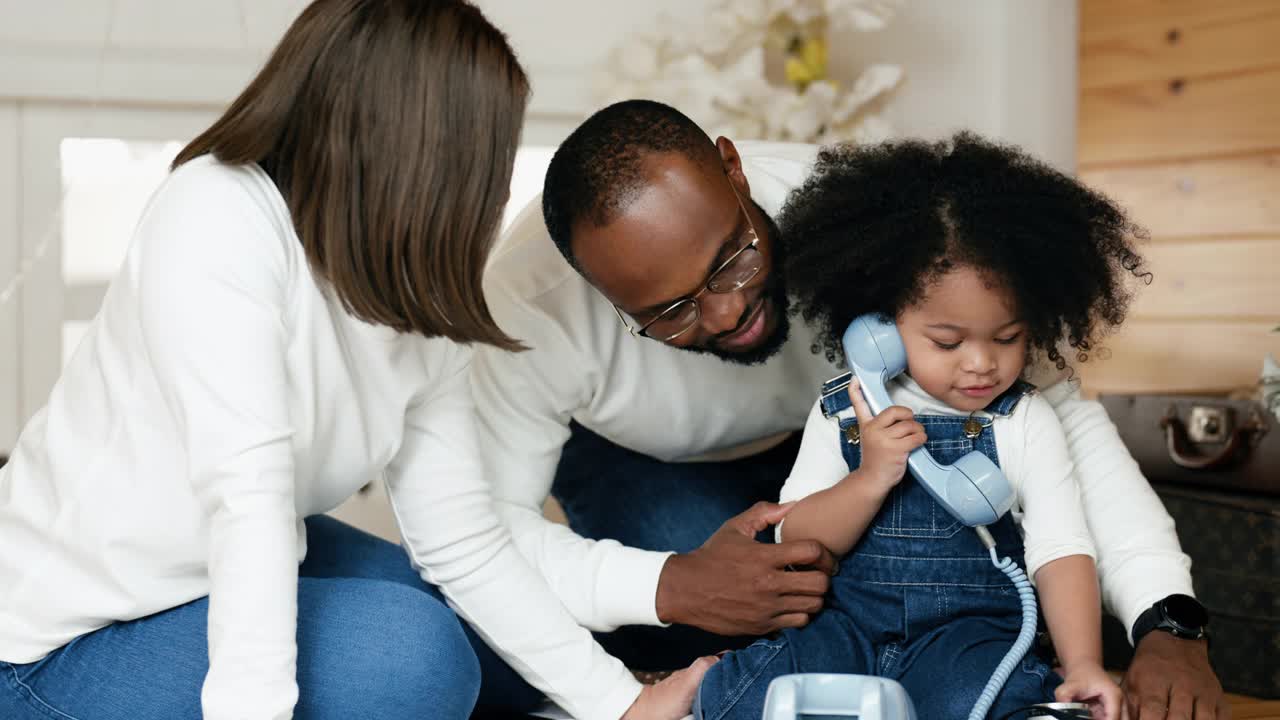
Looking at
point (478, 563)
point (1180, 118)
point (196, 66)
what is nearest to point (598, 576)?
point (478, 563)

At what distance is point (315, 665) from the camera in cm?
117

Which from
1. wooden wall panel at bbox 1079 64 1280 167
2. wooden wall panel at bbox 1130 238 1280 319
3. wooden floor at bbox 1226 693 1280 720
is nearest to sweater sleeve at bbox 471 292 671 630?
wooden floor at bbox 1226 693 1280 720

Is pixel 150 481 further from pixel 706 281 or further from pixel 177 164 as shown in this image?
pixel 706 281

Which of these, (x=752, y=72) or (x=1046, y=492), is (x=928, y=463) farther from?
(x=752, y=72)

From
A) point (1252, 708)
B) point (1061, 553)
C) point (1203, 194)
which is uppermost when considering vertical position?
point (1203, 194)

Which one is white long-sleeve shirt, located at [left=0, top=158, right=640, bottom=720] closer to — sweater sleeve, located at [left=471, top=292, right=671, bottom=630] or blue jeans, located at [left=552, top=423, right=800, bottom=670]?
sweater sleeve, located at [left=471, top=292, right=671, bottom=630]

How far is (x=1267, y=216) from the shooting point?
115 inches

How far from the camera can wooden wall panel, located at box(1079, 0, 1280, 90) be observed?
2.92 metres

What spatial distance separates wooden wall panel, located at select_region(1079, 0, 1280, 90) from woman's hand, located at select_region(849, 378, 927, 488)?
2.11 m

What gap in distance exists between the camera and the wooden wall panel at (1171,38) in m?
2.92

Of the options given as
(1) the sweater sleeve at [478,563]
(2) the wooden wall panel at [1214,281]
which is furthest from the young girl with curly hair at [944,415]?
(2) the wooden wall panel at [1214,281]

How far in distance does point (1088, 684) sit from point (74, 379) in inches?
39.0

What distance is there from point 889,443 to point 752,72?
138 centimetres

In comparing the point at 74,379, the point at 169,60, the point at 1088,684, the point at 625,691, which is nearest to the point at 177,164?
the point at 74,379
